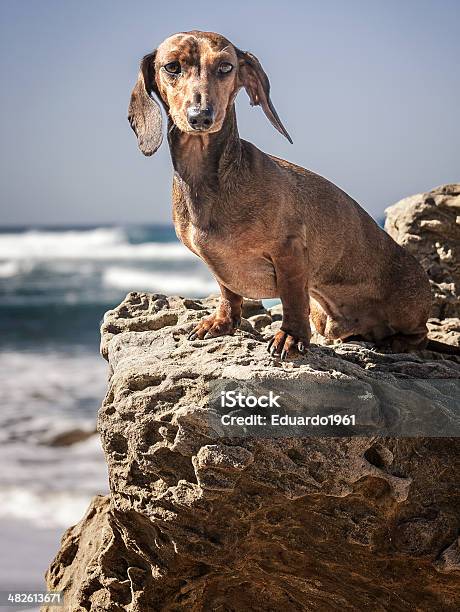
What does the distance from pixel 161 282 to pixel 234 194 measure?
20.8 metres

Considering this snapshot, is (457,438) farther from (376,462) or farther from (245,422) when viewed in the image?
(245,422)

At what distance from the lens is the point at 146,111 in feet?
11.4

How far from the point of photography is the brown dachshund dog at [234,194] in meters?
3.21

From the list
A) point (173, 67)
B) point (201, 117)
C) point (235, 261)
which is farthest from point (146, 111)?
point (235, 261)

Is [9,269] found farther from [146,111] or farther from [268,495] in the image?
[268,495]

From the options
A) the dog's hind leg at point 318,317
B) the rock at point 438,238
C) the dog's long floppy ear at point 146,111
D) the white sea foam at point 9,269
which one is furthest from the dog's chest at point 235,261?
the white sea foam at point 9,269

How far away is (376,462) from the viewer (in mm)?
3166

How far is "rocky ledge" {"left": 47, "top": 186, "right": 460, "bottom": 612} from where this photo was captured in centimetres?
303

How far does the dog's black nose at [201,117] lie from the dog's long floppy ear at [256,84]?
1.54 ft

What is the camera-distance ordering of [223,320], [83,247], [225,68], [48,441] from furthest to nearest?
[83,247] < [48,441] < [223,320] < [225,68]

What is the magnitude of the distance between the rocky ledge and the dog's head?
894mm

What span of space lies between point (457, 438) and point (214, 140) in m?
1.54

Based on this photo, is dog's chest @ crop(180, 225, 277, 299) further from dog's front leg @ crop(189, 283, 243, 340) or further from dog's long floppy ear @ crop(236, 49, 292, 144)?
dog's long floppy ear @ crop(236, 49, 292, 144)

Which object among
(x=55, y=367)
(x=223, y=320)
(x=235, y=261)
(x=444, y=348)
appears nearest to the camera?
(x=235, y=261)
